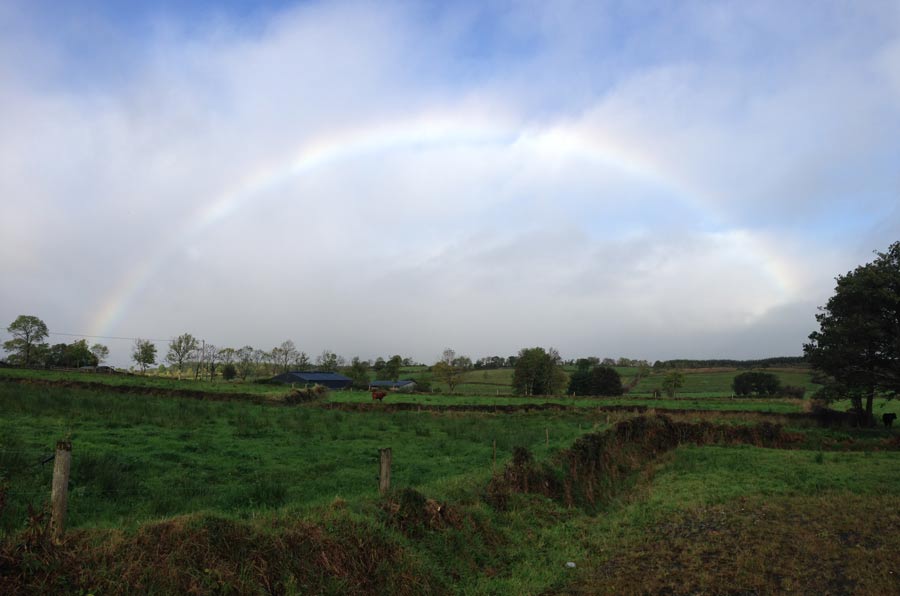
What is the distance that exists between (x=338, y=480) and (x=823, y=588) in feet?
35.4

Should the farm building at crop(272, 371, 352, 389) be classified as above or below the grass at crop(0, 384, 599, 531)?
below

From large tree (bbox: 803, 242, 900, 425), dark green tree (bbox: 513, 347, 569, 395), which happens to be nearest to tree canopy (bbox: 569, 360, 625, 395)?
dark green tree (bbox: 513, 347, 569, 395)

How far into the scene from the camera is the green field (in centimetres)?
653

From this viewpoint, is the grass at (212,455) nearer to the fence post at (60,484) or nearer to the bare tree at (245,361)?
the fence post at (60,484)

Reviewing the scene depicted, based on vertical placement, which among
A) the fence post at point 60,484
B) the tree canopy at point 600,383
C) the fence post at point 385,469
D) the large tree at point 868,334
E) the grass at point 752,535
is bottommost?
the tree canopy at point 600,383

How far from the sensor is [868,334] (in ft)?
114

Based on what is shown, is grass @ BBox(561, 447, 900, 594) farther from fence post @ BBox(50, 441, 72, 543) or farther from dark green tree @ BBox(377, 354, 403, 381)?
dark green tree @ BBox(377, 354, 403, 381)

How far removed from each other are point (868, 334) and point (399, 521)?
3917 centimetres

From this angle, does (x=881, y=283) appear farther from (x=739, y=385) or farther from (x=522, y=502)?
(x=739, y=385)

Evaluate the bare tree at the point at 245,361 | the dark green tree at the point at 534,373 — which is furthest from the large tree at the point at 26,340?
the dark green tree at the point at 534,373

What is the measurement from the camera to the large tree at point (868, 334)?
34.2 metres

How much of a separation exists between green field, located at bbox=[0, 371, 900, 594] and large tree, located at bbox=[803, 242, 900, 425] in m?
16.7

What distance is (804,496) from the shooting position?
49.0 ft

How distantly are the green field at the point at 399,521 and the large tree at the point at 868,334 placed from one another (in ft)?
54.7
